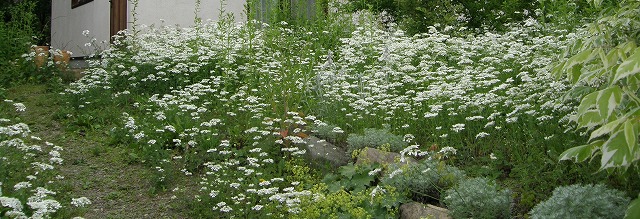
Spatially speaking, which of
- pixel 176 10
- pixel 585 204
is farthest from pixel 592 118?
pixel 176 10

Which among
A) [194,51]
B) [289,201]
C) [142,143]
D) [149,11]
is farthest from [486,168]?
[149,11]

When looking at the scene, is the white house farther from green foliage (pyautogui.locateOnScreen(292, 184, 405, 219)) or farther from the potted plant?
green foliage (pyautogui.locateOnScreen(292, 184, 405, 219))

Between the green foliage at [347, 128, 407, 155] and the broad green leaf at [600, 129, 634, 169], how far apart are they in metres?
3.02

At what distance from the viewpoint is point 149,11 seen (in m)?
11.3

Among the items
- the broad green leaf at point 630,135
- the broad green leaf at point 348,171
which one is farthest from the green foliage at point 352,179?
the broad green leaf at point 630,135

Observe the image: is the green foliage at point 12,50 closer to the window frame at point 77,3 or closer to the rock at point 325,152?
→ the window frame at point 77,3

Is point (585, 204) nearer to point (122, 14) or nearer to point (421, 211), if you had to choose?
point (421, 211)

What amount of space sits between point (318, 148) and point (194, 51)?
3.22m

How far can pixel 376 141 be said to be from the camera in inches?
228

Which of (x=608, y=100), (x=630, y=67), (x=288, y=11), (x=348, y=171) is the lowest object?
(x=348, y=171)

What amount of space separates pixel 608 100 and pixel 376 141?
10.3 feet

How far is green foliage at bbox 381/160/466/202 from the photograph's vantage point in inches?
195

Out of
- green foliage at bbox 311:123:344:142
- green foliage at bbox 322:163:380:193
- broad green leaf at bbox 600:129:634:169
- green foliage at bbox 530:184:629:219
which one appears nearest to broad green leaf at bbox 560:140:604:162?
broad green leaf at bbox 600:129:634:169

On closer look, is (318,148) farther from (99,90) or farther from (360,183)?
(99,90)
